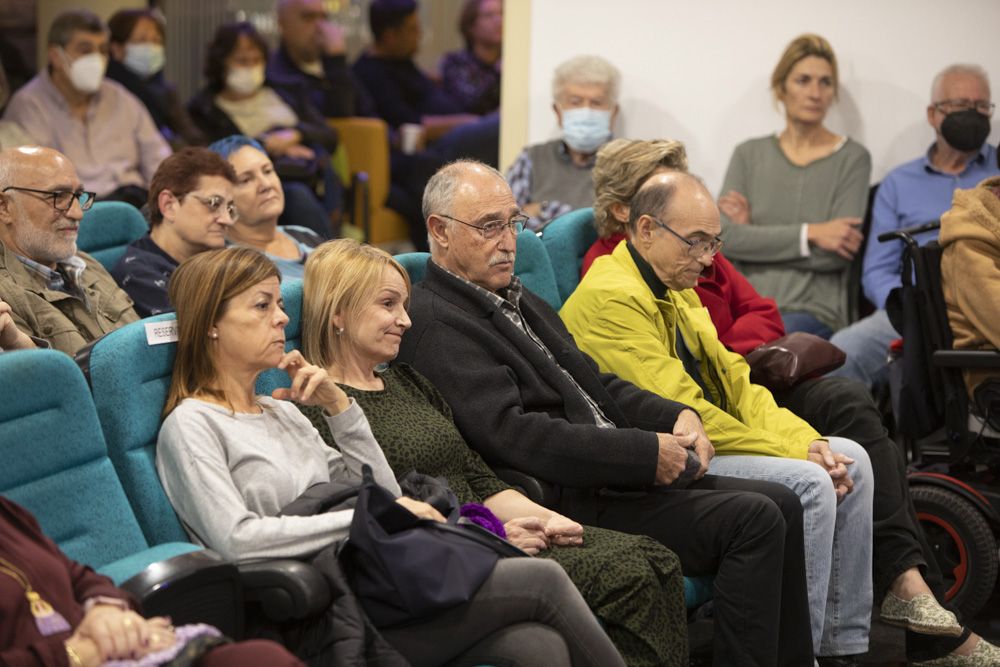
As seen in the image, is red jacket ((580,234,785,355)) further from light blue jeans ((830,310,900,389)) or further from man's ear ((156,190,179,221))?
man's ear ((156,190,179,221))

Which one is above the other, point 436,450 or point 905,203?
point 905,203

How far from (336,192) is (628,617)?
4.33 metres

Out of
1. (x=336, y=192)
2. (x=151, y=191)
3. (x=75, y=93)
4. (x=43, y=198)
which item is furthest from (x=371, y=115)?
(x=43, y=198)

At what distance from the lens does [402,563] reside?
2.30 metres

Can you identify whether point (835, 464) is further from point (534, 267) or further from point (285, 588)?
point (285, 588)

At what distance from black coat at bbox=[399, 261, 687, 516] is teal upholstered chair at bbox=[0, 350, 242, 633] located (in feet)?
2.69

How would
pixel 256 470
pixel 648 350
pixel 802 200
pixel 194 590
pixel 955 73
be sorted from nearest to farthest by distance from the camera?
pixel 194 590
pixel 256 470
pixel 648 350
pixel 955 73
pixel 802 200

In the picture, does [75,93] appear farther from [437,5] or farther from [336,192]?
[437,5]

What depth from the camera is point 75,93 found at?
596 cm

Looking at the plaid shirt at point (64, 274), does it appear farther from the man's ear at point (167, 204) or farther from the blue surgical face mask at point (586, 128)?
the blue surgical face mask at point (586, 128)

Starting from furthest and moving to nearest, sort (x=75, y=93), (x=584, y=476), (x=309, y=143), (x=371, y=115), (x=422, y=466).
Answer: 1. (x=371, y=115)
2. (x=309, y=143)
3. (x=75, y=93)
4. (x=584, y=476)
5. (x=422, y=466)

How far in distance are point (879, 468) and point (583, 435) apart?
992 mm

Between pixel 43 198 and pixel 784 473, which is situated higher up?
pixel 43 198

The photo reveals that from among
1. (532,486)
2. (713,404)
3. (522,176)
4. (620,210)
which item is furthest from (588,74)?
(532,486)
